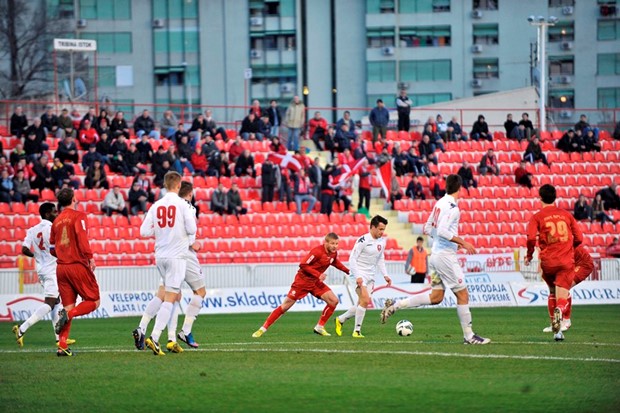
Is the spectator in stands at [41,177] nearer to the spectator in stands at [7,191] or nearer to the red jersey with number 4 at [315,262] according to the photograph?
the spectator in stands at [7,191]

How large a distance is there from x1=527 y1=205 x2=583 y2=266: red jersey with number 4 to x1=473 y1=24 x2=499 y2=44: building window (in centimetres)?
6428

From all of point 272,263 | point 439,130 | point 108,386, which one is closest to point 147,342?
point 108,386

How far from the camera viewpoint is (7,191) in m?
36.4

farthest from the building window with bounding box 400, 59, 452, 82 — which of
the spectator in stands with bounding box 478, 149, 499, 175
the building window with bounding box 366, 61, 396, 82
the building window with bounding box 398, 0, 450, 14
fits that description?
the spectator in stands with bounding box 478, 149, 499, 175

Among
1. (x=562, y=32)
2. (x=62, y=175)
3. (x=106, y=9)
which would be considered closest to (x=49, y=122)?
(x=62, y=175)

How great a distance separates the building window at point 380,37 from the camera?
7888 cm

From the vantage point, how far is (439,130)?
44.5m

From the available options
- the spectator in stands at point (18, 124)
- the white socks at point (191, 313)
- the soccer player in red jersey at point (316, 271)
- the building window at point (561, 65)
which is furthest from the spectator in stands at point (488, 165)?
the building window at point (561, 65)

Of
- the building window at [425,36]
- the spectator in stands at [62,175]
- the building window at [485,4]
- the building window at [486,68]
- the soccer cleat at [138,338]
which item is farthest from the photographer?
the building window at [486,68]

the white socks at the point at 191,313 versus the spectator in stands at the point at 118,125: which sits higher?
the spectator in stands at the point at 118,125

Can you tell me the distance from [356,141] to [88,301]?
27.4 m

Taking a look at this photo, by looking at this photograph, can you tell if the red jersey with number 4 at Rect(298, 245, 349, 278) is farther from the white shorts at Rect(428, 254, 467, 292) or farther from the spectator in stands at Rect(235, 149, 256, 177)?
the spectator in stands at Rect(235, 149, 256, 177)

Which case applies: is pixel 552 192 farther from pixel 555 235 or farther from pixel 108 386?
pixel 108 386

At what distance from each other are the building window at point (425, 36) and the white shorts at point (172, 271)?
6580cm
